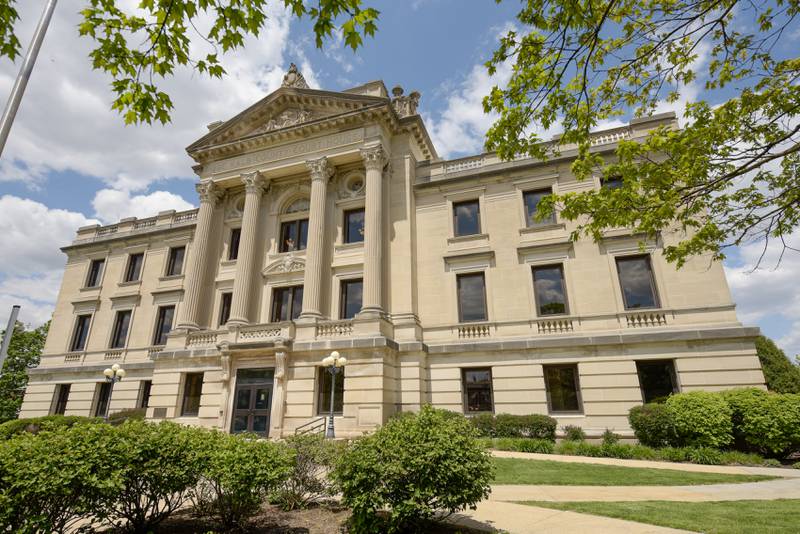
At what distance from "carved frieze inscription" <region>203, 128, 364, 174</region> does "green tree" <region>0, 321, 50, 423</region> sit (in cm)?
3189

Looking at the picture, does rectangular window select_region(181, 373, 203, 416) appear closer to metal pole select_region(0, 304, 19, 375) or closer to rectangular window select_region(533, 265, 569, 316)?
metal pole select_region(0, 304, 19, 375)

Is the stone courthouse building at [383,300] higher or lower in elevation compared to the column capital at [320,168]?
lower

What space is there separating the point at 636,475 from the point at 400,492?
27.2 feet

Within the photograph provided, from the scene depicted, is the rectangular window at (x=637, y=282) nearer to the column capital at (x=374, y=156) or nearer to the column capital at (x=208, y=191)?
the column capital at (x=374, y=156)

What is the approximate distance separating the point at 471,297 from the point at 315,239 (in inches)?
358

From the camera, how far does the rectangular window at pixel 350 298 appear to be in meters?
23.5

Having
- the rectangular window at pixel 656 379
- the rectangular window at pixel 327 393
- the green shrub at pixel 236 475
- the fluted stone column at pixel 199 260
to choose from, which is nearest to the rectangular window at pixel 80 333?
the fluted stone column at pixel 199 260

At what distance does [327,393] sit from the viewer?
802 inches

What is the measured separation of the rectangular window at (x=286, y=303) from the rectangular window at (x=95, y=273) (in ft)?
57.4

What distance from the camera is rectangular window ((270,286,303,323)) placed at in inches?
963

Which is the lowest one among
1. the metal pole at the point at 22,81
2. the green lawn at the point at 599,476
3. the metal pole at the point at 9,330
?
the green lawn at the point at 599,476

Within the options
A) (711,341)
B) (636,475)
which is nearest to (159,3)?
(636,475)

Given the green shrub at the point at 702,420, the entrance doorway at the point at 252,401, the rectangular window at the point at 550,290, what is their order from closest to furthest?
the green shrub at the point at 702,420
the entrance doorway at the point at 252,401
the rectangular window at the point at 550,290

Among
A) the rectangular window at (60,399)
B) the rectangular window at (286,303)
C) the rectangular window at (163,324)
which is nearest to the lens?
the rectangular window at (286,303)
